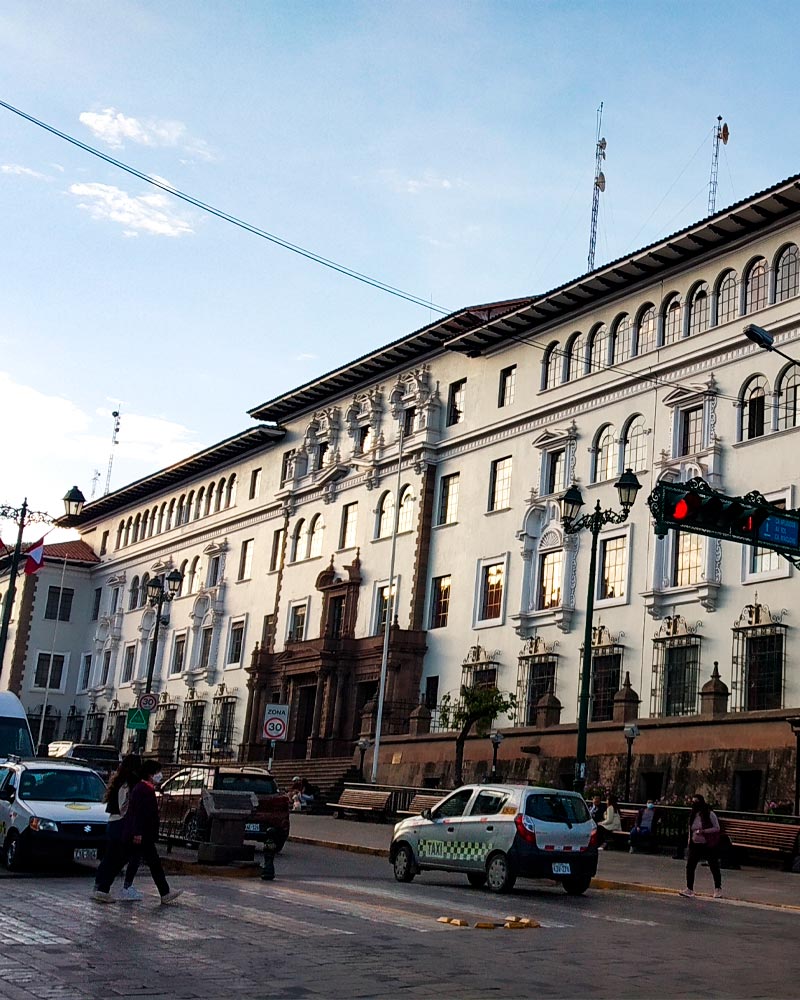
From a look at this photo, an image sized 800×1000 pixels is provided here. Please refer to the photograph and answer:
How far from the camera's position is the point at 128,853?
14.5 metres

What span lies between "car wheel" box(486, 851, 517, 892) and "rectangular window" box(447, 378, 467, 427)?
31.7 metres

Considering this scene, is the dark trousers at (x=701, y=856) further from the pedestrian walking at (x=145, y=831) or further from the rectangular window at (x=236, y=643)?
the rectangular window at (x=236, y=643)

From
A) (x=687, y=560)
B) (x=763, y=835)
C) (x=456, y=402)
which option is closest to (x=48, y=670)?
(x=456, y=402)

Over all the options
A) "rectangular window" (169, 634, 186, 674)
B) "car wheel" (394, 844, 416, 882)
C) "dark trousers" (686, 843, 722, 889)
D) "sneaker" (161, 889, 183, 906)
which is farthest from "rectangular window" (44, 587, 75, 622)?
"sneaker" (161, 889, 183, 906)

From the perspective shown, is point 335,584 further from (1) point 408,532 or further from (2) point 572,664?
(2) point 572,664

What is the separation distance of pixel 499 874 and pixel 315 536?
1544 inches

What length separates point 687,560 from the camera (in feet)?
122

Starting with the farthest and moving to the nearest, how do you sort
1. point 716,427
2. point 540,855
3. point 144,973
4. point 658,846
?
point 716,427, point 658,846, point 540,855, point 144,973

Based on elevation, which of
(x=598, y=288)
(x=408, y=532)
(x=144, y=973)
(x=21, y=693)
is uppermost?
(x=598, y=288)

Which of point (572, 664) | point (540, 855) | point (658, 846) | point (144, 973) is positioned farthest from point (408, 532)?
point (144, 973)

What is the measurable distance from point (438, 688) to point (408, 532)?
264 inches

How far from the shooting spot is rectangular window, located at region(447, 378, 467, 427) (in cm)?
4956

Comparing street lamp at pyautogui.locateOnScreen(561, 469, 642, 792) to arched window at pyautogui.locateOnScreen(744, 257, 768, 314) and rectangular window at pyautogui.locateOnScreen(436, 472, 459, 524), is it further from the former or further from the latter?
rectangular window at pyautogui.locateOnScreen(436, 472, 459, 524)

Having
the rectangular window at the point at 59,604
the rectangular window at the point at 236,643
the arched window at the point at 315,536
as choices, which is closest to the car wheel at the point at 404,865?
the arched window at the point at 315,536
